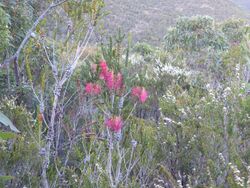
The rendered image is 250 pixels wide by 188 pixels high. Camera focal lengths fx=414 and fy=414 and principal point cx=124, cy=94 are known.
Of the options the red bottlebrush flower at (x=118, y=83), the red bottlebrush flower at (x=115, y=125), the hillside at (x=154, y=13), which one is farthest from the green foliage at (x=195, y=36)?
the red bottlebrush flower at (x=115, y=125)

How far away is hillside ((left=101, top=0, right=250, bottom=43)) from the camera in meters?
30.6

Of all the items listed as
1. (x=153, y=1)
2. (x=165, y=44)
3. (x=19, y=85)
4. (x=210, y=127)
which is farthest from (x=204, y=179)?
(x=153, y=1)

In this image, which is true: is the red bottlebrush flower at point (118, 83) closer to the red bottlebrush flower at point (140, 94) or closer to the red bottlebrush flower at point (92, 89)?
the red bottlebrush flower at point (140, 94)

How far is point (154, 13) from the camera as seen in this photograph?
35.2 m

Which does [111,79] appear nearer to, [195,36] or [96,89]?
[96,89]

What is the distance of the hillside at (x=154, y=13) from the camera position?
30.6 metres

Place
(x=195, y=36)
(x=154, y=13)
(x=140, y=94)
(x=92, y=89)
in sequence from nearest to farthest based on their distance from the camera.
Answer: (x=92, y=89), (x=140, y=94), (x=195, y=36), (x=154, y=13)

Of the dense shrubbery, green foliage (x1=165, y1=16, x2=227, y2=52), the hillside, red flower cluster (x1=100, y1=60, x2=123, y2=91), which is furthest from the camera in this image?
the hillside

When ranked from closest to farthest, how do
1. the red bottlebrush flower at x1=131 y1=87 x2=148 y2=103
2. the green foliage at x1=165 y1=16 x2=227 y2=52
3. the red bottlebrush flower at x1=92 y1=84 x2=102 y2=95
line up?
the red bottlebrush flower at x1=131 y1=87 x2=148 y2=103 < the red bottlebrush flower at x1=92 y1=84 x2=102 y2=95 < the green foliage at x1=165 y1=16 x2=227 y2=52

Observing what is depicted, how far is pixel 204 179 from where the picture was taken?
3916 millimetres

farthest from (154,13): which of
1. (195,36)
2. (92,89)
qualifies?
(92,89)

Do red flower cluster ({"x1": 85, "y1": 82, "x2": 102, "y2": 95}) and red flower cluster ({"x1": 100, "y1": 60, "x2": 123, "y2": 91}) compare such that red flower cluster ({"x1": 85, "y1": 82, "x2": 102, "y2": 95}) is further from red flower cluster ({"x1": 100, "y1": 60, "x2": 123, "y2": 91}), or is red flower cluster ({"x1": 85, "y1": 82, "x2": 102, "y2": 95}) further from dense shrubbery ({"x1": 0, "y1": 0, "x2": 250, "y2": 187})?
red flower cluster ({"x1": 100, "y1": 60, "x2": 123, "y2": 91})

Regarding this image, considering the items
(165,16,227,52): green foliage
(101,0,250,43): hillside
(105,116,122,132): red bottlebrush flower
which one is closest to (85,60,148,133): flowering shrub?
(105,116,122,132): red bottlebrush flower

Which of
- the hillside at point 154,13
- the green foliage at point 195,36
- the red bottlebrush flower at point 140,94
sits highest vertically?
the red bottlebrush flower at point 140,94
